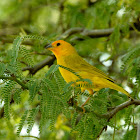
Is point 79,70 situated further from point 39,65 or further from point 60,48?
point 39,65

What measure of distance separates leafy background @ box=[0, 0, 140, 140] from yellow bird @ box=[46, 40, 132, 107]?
134mm

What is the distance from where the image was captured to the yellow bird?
3521 mm

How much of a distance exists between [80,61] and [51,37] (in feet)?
3.24

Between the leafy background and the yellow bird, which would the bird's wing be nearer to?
the yellow bird

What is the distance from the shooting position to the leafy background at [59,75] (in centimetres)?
270

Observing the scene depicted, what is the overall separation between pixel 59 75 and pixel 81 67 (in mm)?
691

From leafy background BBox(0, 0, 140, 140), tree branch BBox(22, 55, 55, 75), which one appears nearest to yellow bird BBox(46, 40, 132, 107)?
leafy background BBox(0, 0, 140, 140)

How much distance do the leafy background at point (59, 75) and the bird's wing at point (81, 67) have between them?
0.83ft

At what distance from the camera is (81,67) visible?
12.9ft

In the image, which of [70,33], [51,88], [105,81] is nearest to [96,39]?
[70,33]

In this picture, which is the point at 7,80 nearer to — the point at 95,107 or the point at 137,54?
the point at 95,107

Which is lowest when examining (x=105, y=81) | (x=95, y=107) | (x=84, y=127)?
(x=84, y=127)

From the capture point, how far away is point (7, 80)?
2.63m

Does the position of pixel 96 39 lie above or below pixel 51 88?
above
